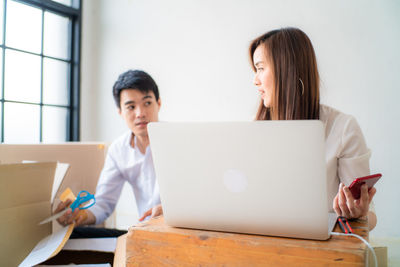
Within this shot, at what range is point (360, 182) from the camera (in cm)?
63

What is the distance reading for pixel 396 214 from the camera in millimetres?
2131

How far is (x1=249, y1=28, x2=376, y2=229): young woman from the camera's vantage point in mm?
1044

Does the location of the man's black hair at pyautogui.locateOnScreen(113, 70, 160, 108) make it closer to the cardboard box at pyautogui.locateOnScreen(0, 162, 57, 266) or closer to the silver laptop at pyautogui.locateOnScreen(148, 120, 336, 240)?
the cardboard box at pyautogui.locateOnScreen(0, 162, 57, 266)

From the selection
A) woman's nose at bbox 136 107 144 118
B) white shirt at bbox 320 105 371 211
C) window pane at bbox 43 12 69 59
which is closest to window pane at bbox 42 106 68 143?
window pane at bbox 43 12 69 59

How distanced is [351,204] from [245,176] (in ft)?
0.88

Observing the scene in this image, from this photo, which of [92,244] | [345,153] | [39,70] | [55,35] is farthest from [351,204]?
[55,35]

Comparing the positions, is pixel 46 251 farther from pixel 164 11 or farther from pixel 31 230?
pixel 164 11

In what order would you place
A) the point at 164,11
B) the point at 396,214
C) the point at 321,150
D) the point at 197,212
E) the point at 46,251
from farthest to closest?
the point at 164,11
the point at 396,214
the point at 46,251
the point at 197,212
the point at 321,150

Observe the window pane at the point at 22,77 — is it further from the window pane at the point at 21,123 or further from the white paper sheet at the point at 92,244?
the white paper sheet at the point at 92,244

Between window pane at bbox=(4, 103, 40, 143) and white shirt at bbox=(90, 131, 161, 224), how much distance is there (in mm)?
1696

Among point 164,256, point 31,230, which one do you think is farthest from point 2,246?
point 164,256

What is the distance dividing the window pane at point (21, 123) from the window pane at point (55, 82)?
0.62ft

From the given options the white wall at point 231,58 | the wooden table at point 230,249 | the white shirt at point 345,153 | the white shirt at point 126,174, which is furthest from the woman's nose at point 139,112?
the white wall at point 231,58

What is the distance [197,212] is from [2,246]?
515 millimetres
